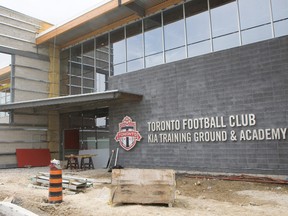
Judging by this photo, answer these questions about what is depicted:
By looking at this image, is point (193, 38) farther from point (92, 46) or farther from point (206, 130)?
point (92, 46)

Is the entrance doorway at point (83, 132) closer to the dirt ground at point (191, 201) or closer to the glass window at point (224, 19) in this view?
the glass window at point (224, 19)

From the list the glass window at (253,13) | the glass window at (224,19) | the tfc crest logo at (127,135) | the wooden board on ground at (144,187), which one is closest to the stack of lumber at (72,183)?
the wooden board on ground at (144,187)

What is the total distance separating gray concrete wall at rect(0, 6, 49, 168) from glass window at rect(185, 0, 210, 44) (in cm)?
1162

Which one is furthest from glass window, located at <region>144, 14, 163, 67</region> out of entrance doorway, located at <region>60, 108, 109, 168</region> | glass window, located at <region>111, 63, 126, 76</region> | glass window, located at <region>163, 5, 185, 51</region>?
entrance doorway, located at <region>60, 108, 109, 168</region>

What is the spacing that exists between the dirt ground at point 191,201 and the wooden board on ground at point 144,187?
166mm

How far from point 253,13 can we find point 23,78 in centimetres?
1491

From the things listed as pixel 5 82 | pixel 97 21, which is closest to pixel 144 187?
pixel 97 21

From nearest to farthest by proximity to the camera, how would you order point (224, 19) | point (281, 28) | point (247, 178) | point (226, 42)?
point (247, 178) < point (281, 28) < point (226, 42) < point (224, 19)

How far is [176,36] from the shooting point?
15.3 m

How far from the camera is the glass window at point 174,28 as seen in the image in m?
15.1

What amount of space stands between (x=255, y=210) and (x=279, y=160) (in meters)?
4.89

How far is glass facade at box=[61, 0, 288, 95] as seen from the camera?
12531 mm

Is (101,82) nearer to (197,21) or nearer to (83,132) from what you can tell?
(83,132)

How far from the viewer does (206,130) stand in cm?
1318
